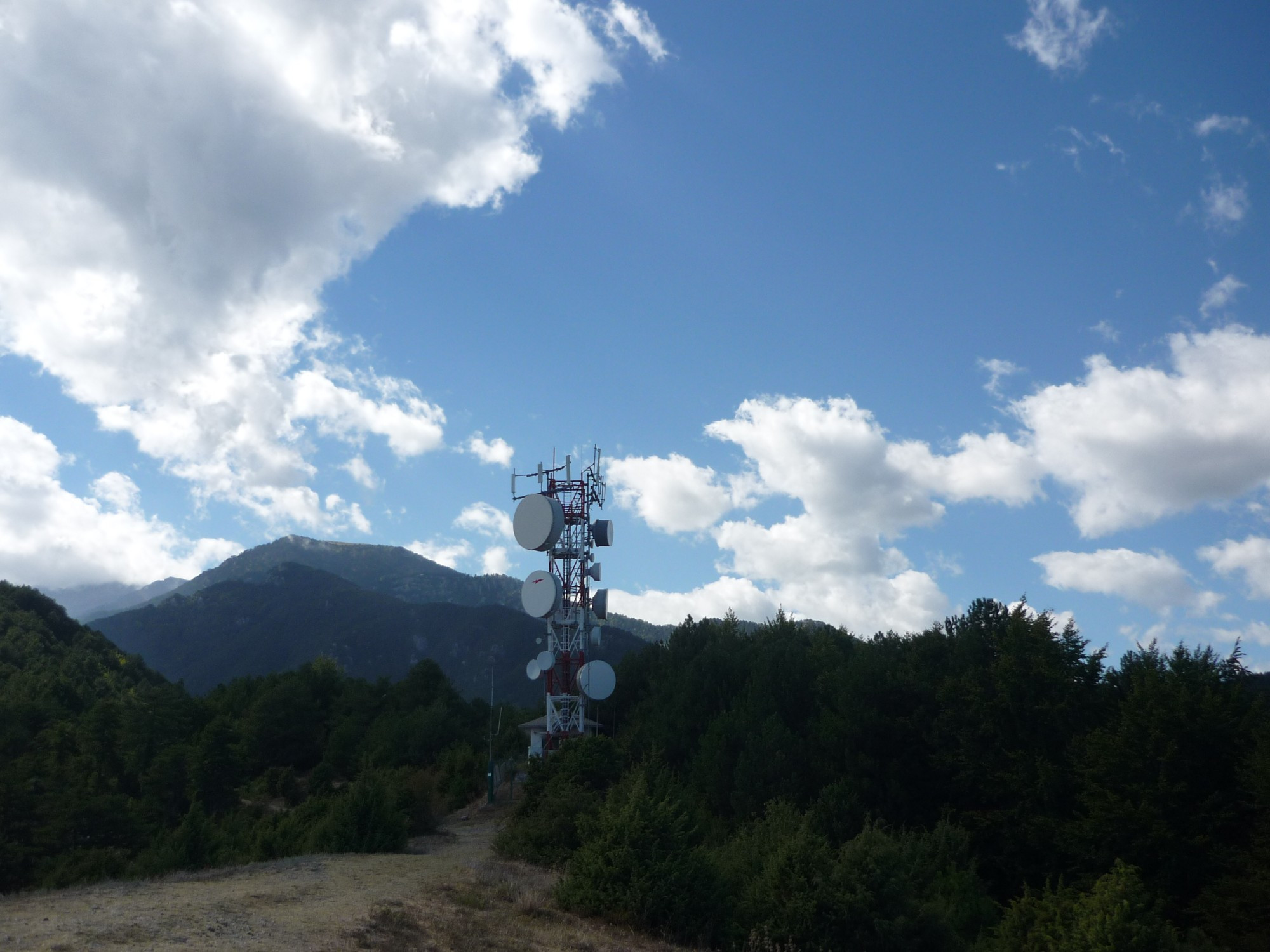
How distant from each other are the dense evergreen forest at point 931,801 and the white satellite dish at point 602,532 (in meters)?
7.77

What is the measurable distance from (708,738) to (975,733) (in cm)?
946

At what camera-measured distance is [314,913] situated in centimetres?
1263

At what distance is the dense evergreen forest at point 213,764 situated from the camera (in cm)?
2178

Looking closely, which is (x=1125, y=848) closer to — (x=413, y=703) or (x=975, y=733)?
(x=975, y=733)

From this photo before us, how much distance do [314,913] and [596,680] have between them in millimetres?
22901

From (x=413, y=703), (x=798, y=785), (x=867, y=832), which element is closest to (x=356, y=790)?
(x=867, y=832)

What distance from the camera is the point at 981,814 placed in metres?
28.9

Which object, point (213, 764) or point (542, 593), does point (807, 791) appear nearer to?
point (542, 593)

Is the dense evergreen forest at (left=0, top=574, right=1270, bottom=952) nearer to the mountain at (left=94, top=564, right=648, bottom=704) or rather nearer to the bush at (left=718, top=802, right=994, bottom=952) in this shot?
the bush at (left=718, top=802, right=994, bottom=952)

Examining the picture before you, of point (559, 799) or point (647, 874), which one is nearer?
point (647, 874)

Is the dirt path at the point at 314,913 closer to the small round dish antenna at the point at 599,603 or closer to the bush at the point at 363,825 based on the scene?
the bush at the point at 363,825

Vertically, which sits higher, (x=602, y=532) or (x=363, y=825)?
(x=602, y=532)

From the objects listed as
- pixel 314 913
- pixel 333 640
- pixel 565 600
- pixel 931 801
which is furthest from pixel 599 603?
pixel 333 640

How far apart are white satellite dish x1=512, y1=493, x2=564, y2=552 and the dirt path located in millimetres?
16914
